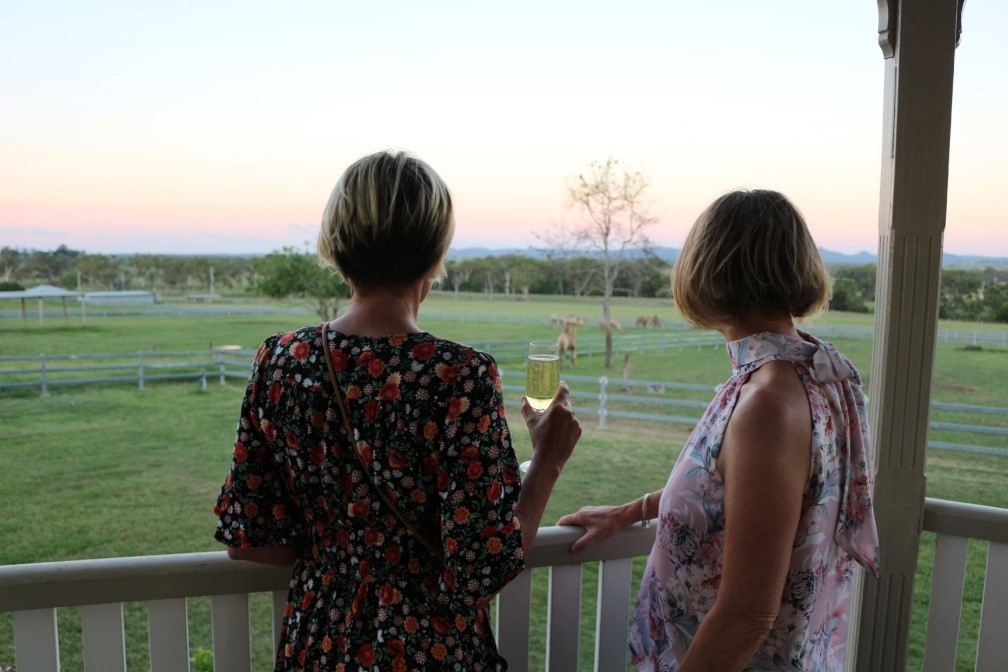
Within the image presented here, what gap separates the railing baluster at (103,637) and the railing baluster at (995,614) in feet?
4.30

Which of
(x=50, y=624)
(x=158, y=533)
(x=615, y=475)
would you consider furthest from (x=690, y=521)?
(x=615, y=475)

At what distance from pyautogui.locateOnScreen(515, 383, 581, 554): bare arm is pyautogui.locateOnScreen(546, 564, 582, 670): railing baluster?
0.26 meters

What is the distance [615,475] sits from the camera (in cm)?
702

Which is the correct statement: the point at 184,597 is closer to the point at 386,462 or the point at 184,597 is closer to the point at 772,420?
the point at 386,462

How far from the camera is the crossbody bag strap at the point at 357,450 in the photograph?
77cm

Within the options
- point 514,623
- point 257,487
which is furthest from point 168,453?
point 257,487

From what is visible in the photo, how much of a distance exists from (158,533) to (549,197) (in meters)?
A: 3.98

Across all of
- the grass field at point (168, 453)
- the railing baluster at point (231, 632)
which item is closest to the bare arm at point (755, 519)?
the railing baluster at point (231, 632)

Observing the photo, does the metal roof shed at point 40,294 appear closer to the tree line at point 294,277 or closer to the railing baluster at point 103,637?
the tree line at point 294,277

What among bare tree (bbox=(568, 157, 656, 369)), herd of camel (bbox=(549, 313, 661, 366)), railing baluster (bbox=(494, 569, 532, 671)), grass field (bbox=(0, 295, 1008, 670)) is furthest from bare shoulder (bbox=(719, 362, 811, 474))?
bare tree (bbox=(568, 157, 656, 369))

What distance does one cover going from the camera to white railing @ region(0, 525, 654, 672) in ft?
3.10

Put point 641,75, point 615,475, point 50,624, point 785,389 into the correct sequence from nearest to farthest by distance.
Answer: point 785,389 < point 50,624 < point 641,75 < point 615,475

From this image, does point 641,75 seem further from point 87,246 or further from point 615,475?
point 87,246

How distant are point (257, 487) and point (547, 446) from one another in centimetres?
35
